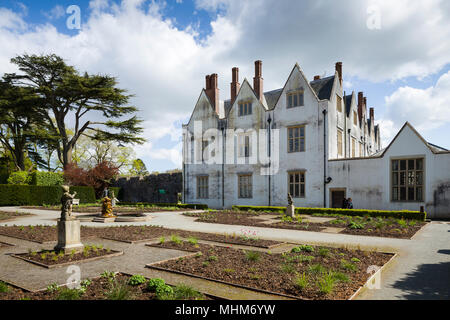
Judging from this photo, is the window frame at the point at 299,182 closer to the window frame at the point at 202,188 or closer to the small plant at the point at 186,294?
the window frame at the point at 202,188

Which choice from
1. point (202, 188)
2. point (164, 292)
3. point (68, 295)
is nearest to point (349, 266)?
point (164, 292)

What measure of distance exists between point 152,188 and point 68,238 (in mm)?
31323

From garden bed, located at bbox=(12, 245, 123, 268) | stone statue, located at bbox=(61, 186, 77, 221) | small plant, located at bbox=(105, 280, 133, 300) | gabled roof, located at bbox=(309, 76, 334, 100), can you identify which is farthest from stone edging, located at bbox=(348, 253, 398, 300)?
gabled roof, located at bbox=(309, 76, 334, 100)

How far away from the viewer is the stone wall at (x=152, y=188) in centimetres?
3797

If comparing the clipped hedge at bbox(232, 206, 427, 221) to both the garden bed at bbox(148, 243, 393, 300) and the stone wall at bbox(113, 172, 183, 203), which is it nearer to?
the garden bed at bbox(148, 243, 393, 300)

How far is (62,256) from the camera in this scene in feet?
27.7

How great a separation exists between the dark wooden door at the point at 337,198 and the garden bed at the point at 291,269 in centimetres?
1650

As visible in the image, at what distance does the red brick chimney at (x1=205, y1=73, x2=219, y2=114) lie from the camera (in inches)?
1314

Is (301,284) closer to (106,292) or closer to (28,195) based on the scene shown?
(106,292)

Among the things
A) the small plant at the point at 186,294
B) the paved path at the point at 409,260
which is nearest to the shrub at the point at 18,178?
the paved path at the point at 409,260

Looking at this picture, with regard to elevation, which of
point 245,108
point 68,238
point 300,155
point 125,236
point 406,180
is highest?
point 245,108

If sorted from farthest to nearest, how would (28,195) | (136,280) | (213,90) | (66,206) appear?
(213,90)
(28,195)
(66,206)
(136,280)

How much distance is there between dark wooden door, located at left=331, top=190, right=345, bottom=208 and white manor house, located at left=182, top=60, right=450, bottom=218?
78 millimetres
